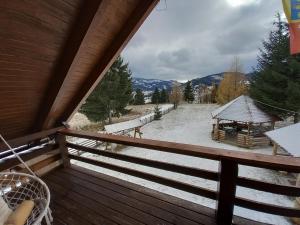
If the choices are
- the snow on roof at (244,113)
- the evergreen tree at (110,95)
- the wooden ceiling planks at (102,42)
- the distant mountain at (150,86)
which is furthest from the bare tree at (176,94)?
the wooden ceiling planks at (102,42)

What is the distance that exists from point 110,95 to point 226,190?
16757mm

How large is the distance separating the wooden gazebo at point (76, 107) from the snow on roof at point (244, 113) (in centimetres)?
1140

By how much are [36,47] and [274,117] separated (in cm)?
1470

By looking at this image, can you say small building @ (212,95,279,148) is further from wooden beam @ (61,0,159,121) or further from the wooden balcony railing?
wooden beam @ (61,0,159,121)

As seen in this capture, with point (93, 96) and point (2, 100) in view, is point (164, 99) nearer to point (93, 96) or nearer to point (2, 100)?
point (93, 96)

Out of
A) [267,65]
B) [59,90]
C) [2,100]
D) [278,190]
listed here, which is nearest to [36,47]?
[59,90]

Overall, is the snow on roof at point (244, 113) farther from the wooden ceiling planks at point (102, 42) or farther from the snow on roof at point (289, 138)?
the wooden ceiling planks at point (102, 42)

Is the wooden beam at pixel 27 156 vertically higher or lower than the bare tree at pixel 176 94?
lower

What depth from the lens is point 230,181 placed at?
78.2 inches

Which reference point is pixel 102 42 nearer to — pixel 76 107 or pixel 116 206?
pixel 76 107

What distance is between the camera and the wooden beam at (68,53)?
6.04ft

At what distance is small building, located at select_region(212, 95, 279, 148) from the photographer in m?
12.3

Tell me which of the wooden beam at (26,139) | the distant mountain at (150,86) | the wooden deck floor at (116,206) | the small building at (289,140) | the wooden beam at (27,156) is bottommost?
the small building at (289,140)

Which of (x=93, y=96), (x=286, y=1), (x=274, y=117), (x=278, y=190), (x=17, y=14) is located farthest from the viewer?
(x=93, y=96)
